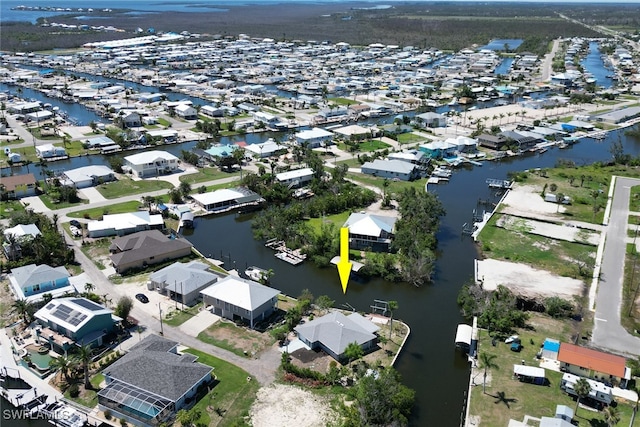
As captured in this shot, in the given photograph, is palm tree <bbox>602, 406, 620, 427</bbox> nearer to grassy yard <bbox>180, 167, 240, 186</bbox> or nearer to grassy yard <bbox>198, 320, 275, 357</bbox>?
grassy yard <bbox>198, 320, 275, 357</bbox>

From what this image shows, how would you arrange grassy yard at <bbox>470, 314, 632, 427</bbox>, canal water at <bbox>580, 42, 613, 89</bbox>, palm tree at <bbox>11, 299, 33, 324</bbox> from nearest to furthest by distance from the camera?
grassy yard at <bbox>470, 314, 632, 427</bbox> < palm tree at <bbox>11, 299, 33, 324</bbox> < canal water at <bbox>580, 42, 613, 89</bbox>

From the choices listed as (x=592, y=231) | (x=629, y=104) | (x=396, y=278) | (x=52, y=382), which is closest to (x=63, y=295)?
(x=52, y=382)

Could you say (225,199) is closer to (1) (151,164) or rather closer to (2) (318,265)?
(1) (151,164)

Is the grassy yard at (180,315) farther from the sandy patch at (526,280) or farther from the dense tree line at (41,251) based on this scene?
the sandy patch at (526,280)

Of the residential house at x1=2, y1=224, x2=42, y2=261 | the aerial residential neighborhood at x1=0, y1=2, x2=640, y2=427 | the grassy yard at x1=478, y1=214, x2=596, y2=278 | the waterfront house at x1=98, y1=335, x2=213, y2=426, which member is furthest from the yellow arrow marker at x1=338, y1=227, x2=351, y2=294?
the residential house at x1=2, y1=224, x2=42, y2=261

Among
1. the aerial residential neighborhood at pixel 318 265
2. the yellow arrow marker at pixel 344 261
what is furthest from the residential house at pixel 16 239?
the yellow arrow marker at pixel 344 261

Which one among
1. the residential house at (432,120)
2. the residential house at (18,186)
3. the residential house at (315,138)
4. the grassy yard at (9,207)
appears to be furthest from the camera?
the residential house at (432,120)
